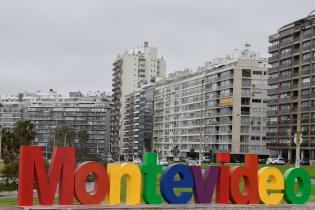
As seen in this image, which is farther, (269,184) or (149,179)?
(269,184)

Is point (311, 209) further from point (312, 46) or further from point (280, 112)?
point (280, 112)

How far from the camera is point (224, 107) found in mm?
145625

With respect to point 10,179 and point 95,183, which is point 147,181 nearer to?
point 95,183

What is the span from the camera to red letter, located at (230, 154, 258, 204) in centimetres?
2684

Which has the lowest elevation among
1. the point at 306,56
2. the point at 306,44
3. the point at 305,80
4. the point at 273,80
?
the point at 305,80

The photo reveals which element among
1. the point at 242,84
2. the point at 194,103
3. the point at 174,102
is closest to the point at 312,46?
the point at 242,84

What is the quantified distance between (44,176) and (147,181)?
180 inches

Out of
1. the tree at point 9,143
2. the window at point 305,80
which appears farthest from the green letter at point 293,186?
the window at point 305,80

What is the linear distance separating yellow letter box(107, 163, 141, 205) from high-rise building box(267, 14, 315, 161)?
9146 centimetres

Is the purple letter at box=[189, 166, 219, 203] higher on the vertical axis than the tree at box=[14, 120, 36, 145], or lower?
lower

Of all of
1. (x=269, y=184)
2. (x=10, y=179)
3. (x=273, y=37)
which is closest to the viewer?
(x=269, y=184)

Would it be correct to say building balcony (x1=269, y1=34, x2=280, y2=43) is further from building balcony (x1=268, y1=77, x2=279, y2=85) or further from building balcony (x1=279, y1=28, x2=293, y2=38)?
building balcony (x1=268, y1=77, x2=279, y2=85)

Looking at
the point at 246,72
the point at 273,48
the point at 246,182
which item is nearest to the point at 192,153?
the point at 246,72

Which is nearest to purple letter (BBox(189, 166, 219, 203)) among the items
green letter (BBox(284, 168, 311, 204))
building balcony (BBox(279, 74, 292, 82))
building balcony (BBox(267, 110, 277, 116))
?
green letter (BBox(284, 168, 311, 204))
